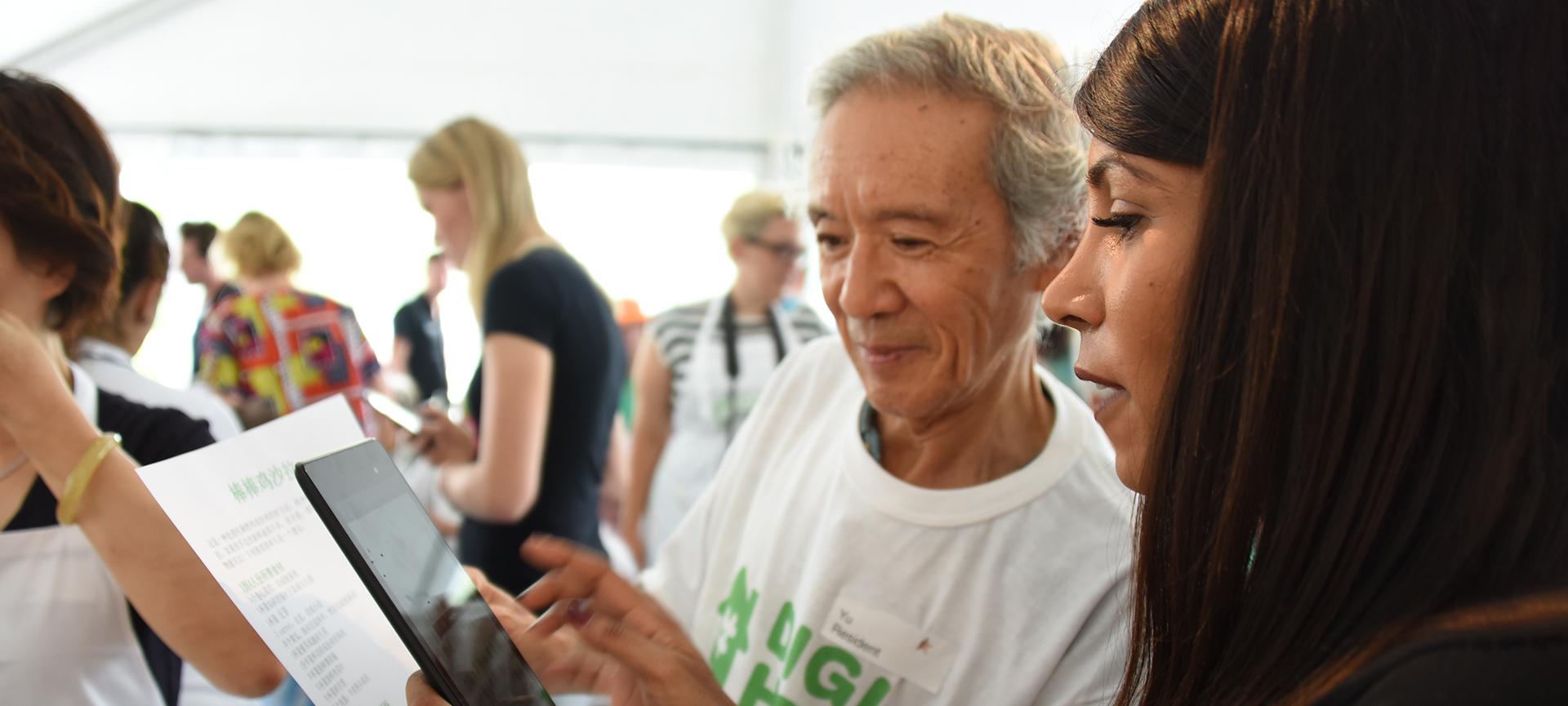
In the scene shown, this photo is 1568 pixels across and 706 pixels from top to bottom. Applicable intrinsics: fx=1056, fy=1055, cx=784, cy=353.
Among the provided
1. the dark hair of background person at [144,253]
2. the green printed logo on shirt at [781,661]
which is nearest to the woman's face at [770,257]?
the dark hair of background person at [144,253]

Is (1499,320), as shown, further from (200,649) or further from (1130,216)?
(200,649)

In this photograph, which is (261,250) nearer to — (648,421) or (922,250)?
(648,421)

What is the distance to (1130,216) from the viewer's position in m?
0.71

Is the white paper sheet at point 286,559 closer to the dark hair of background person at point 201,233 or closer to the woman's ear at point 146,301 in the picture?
the woman's ear at point 146,301

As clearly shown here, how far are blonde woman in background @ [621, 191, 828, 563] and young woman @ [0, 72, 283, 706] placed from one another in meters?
1.92

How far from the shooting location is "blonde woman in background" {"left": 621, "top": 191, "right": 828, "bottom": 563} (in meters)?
3.01

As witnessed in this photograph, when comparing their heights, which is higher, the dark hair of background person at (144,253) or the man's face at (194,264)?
the dark hair of background person at (144,253)

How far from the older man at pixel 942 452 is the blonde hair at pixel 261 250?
9.02 ft

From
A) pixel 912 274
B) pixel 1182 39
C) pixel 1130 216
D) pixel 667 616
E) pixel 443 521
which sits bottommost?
pixel 443 521

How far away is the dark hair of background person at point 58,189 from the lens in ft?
3.39

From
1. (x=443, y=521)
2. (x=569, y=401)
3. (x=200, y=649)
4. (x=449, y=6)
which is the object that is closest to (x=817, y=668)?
(x=200, y=649)

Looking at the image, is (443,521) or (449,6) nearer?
(443,521)

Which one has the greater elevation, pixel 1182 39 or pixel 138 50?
pixel 1182 39

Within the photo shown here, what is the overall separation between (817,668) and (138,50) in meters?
8.03
